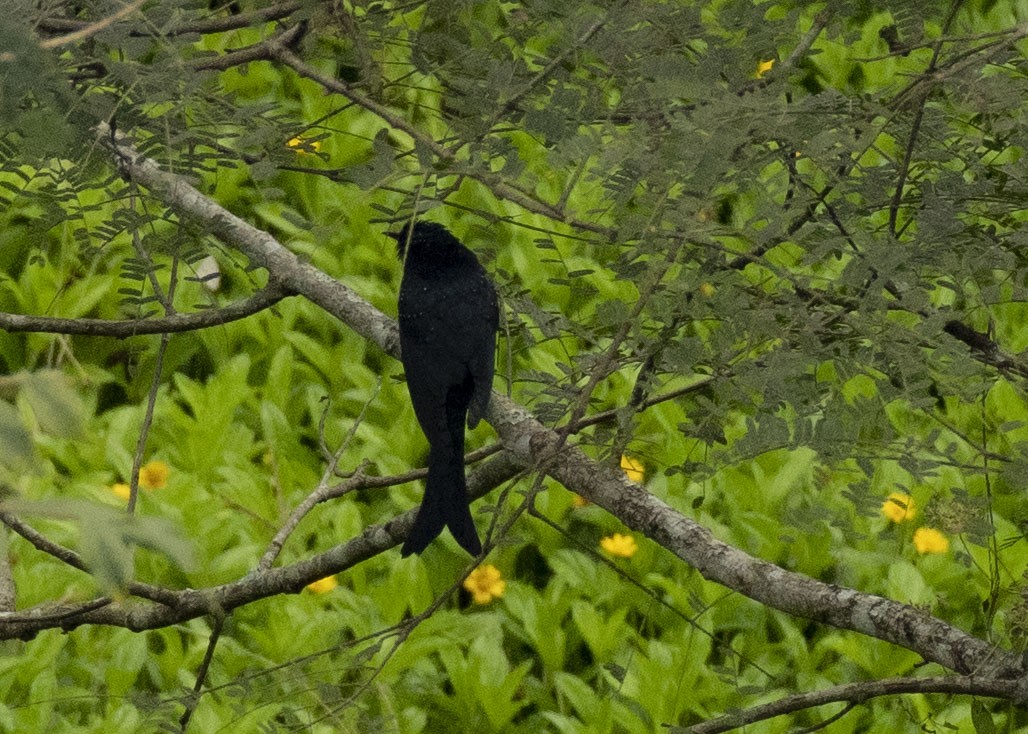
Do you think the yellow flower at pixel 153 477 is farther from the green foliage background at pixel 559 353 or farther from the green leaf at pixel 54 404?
the green leaf at pixel 54 404

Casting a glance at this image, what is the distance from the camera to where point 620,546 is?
3.84m

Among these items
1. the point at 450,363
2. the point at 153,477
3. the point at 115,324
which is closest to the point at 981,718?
the point at 450,363

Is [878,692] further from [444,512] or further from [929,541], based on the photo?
[929,541]

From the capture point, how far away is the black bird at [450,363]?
2.43 m

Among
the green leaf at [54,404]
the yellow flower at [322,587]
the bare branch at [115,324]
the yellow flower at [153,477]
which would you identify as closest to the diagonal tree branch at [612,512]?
the bare branch at [115,324]

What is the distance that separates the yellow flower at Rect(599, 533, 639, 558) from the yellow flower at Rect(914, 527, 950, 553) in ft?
2.72

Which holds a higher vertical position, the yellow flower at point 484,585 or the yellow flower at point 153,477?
the yellow flower at point 153,477

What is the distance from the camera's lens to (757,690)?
6.89 feet

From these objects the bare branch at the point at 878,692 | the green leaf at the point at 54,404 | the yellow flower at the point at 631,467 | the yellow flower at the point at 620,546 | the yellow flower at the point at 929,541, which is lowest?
the yellow flower at the point at 929,541

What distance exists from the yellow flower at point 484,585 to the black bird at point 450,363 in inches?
45.7

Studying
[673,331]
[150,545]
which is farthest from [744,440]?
[150,545]

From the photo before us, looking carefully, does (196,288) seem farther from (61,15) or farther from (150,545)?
(150,545)

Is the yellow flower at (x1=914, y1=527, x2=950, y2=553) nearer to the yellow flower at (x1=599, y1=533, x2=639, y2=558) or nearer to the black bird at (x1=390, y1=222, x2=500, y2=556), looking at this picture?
the yellow flower at (x1=599, y1=533, x2=639, y2=558)

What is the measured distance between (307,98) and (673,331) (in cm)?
368
